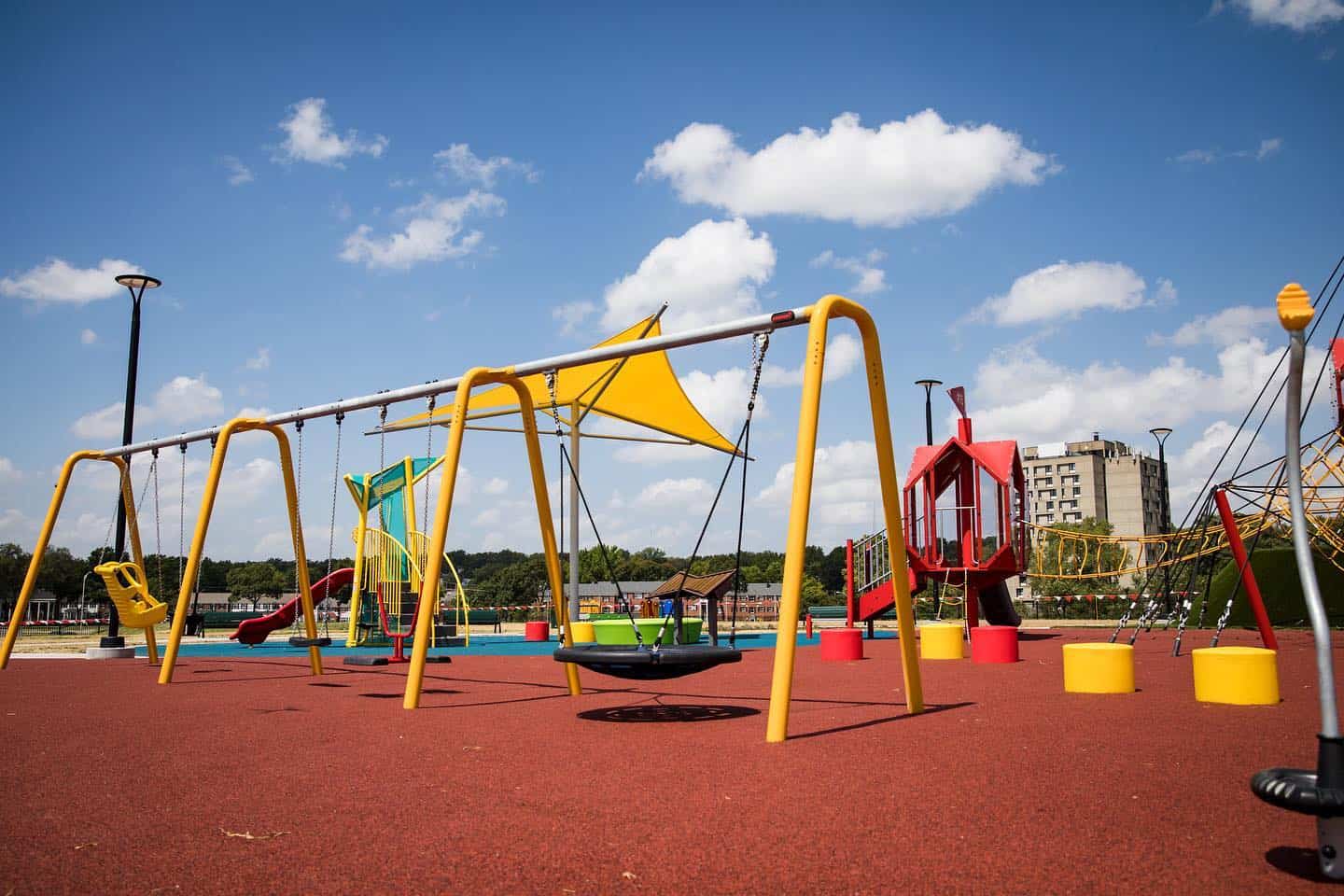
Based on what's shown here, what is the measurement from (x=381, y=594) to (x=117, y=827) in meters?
14.4

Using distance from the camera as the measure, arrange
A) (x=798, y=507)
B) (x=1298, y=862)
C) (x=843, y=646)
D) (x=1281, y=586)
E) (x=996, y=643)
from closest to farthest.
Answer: (x=1298, y=862) → (x=798, y=507) → (x=996, y=643) → (x=843, y=646) → (x=1281, y=586)

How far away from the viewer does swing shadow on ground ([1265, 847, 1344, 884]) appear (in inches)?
137

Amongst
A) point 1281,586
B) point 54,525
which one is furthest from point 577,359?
point 1281,586

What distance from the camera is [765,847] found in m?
4.02

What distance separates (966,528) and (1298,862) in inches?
726

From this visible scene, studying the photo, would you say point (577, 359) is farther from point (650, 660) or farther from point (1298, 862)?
point (1298, 862)

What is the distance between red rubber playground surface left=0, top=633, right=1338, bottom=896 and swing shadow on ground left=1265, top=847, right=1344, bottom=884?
0.06ft

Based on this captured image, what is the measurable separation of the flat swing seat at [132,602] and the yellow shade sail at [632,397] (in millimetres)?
6779

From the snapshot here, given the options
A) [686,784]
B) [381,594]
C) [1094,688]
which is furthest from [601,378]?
[686,784]

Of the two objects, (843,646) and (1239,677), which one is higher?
(1239,677)

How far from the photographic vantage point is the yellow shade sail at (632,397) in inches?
766

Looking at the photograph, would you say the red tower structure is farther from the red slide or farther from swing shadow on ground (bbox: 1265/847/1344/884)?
swing shadow on ground (bbox: 1265/847/1344/884)

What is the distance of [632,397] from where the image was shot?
20938mm

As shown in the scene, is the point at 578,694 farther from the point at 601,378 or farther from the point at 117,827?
the point at 601,378
